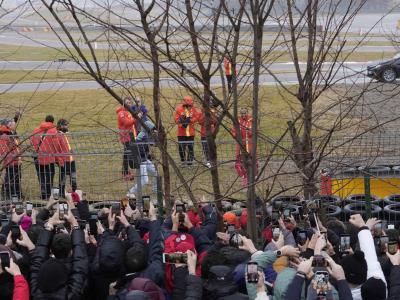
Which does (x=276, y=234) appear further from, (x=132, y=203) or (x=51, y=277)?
(x=132, y=203)

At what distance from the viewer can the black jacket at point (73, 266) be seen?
6.35 m

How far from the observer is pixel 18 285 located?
6.25 meters

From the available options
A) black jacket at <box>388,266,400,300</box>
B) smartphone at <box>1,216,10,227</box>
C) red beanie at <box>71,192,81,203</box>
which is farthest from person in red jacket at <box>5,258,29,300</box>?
red beanie at <box>71,192,81,203</box>

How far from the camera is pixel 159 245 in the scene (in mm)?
7133

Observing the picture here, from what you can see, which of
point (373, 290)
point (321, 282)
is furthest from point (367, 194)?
point (321, 282)

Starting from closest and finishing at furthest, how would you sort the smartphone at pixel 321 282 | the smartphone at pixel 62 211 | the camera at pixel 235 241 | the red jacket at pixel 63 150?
the smartphone at pixel 321 282 < the camera at pixel 235 241 < the smartphone at pixel 62 211 < the red jacket at pixel 63 150

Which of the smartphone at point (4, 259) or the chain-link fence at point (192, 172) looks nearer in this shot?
the smartphone at point (4, 259)

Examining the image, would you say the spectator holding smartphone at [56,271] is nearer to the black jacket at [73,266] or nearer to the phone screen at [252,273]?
the black jacket at [73,266]

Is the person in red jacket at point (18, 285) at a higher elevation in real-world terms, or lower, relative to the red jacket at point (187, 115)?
lower

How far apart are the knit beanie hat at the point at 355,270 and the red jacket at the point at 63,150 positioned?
571 cm

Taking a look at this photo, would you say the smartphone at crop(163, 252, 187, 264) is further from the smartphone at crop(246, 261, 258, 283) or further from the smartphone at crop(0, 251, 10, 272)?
the smartphone at crop(0, 251, 10, 272)

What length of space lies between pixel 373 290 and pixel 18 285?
2.76m

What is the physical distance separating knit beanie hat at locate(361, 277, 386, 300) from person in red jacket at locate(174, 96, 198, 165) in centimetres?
427

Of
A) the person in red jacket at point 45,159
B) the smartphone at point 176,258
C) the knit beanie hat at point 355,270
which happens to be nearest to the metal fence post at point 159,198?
the person in red jacket at point 45,159
